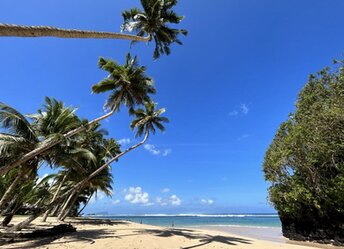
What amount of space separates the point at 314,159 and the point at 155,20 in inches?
542

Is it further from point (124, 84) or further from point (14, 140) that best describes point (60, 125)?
point (124, 84)

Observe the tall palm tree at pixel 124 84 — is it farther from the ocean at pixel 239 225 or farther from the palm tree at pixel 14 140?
the ocean at pixel 239 225

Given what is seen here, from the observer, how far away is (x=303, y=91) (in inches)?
839

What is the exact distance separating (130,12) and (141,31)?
1347 millimetres

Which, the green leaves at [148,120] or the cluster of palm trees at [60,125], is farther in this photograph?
the green leaves at [148,120]

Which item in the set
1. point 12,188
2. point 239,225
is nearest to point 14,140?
point 12,188

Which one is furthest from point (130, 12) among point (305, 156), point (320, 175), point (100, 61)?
point (320, 175)

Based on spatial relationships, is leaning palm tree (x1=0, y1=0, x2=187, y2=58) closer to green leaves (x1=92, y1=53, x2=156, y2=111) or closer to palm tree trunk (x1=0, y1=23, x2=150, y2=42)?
green leaves (x1=92, y1=53, x2=156, y2=111)

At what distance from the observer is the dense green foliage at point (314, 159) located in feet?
53.5

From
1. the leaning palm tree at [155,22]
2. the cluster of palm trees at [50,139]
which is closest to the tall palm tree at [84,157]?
the cluster of palm trees at [50,139]

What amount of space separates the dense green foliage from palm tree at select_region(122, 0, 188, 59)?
34.9 ft

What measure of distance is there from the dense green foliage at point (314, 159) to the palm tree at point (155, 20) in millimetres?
10630

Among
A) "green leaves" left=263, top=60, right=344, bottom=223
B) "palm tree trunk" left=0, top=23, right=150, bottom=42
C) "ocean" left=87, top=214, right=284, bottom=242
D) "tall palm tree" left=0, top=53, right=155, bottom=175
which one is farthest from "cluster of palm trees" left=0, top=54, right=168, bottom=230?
"ocean" left=87, top=214, right=284, bottom=242

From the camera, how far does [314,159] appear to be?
18219mm
